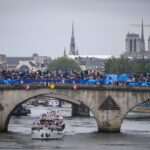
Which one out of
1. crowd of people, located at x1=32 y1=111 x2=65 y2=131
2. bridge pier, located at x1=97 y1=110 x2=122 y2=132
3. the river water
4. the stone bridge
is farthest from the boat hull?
bridge pier, located at x1=97 y1=110 x2=122 y2=132

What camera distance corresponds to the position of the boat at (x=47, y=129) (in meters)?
94.2

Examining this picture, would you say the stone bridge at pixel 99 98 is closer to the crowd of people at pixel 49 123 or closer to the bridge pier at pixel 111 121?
the bridge pier at pixel 111 121

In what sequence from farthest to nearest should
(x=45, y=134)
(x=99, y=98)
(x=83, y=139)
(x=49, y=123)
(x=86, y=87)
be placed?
(x=86, y=87) → (x=99, y=98) → (x=49, y=123) → (x=83, y=139) → (x=45, y=134)

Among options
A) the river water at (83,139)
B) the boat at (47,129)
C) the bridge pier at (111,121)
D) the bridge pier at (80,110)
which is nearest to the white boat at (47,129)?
the boat at (47,129)

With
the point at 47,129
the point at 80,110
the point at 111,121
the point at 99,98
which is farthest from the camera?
the point at 80,110

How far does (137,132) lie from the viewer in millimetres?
103438

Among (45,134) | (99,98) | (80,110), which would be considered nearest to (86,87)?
(99,98)

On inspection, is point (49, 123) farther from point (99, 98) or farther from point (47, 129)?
point (99, 98)

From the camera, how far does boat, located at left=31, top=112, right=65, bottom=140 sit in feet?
309

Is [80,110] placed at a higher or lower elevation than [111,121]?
lower

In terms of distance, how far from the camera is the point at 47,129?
310 feet

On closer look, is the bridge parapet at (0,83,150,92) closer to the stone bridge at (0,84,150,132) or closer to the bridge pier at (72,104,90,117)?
the stone bridge at (0,84,150,132)

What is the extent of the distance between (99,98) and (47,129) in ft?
30.1

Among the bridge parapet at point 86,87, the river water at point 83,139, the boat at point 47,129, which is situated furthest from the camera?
the bridge parapet at point 86,87
